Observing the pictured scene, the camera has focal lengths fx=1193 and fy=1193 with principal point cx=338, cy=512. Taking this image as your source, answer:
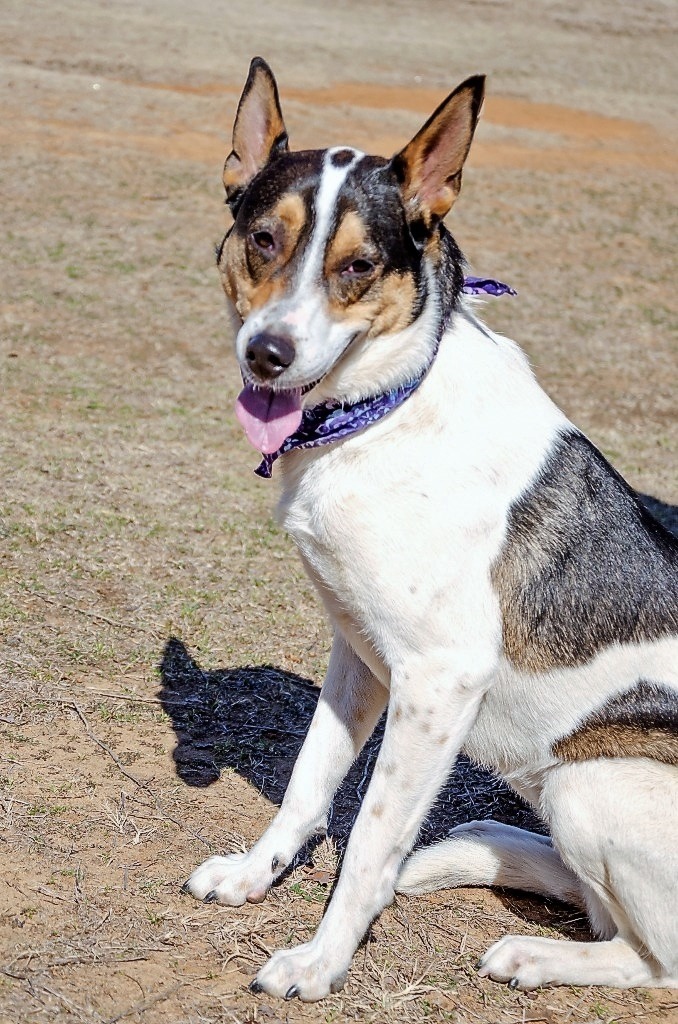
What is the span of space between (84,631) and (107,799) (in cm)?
120

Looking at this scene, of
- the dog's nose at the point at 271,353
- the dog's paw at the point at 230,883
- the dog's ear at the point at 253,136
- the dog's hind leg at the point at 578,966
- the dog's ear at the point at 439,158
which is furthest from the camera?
→ the dog's paw at the point at 230,883

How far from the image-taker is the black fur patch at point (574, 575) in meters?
3.45

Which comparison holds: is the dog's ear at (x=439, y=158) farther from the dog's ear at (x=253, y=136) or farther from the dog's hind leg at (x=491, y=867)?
the dog's hind leg at (x=491, y=867)

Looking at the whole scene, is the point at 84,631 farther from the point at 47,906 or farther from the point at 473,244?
the point at 473,244

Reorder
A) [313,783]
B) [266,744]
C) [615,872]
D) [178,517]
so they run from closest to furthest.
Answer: [615,872] → [313,783] → [266,744] → [178,517]

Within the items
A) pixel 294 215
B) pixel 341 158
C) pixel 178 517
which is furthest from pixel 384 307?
pixel 178 517

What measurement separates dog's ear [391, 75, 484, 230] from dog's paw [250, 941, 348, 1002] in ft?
7.06

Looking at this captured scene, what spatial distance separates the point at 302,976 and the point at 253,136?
251 centimetres

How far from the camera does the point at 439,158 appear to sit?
3.43m

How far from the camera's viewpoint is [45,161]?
1304 cm

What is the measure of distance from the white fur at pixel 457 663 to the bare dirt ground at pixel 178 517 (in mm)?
246

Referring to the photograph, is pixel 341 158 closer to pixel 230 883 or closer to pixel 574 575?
pixel 574 575

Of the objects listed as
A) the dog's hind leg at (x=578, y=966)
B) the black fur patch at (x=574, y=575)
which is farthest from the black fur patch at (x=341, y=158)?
the dog's hind leg at (x=578, y=966)

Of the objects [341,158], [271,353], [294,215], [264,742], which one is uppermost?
[341,158]
